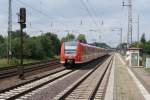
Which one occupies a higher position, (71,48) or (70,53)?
(71,48)

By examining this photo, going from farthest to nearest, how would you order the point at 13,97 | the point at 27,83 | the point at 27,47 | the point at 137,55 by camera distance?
the point at 27,47 < the point at 137,55 < the point at 27,83 < the point at 13,97

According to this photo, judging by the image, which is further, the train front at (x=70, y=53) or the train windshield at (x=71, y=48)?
the train windshield at (x=71, y=48)

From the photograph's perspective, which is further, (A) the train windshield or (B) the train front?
(A) the train windshield

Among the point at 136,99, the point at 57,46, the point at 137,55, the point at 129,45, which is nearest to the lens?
the point at 136,99

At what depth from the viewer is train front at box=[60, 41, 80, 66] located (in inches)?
1478

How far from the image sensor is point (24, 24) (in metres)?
23.7

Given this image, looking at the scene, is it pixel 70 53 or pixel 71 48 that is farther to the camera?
pixel 71 48

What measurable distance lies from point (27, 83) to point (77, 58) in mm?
16346

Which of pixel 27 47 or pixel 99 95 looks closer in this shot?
pixel 99 95

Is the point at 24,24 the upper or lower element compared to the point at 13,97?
upper

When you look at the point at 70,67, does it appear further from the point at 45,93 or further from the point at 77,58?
the point at 45,93

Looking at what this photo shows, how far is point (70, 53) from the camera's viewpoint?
3791 centimetres

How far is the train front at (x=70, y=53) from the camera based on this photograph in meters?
37.5

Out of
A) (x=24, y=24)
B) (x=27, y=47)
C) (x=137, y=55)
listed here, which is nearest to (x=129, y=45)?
(x=27, y=47)
